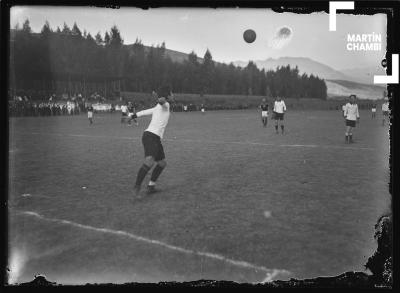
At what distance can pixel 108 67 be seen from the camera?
226 ft

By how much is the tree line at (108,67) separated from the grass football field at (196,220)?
35084mm

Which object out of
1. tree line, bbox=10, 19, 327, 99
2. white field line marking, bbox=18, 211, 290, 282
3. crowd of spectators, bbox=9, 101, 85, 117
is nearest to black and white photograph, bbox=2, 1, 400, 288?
white field line marking, bbox=18, 211, 290, 282

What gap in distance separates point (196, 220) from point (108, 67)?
67.7m

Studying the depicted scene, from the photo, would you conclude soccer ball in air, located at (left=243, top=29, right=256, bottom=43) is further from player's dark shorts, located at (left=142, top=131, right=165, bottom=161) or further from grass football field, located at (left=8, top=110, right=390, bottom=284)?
grass football field, located at (left=8, top=110, right=390, bottom=284)

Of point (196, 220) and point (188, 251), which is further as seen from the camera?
point (196, 220)

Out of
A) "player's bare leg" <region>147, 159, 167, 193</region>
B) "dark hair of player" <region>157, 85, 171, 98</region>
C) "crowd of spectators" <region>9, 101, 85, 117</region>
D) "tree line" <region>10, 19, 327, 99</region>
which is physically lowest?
"player's bare leg" <region>147, 159, 167, 193</region>

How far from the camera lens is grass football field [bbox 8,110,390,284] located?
4113 mm

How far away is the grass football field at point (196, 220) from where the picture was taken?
411cm

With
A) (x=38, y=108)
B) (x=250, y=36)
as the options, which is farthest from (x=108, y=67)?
(x=250, y=36)

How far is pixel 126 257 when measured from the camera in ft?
14.1

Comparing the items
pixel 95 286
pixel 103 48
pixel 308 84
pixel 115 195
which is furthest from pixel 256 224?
pixel 308 84

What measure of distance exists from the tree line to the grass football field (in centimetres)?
3508

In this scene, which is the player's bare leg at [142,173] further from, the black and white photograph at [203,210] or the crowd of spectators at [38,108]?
the crowd of spectators at [38,108]

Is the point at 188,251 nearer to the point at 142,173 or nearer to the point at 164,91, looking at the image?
the point at 142,173
